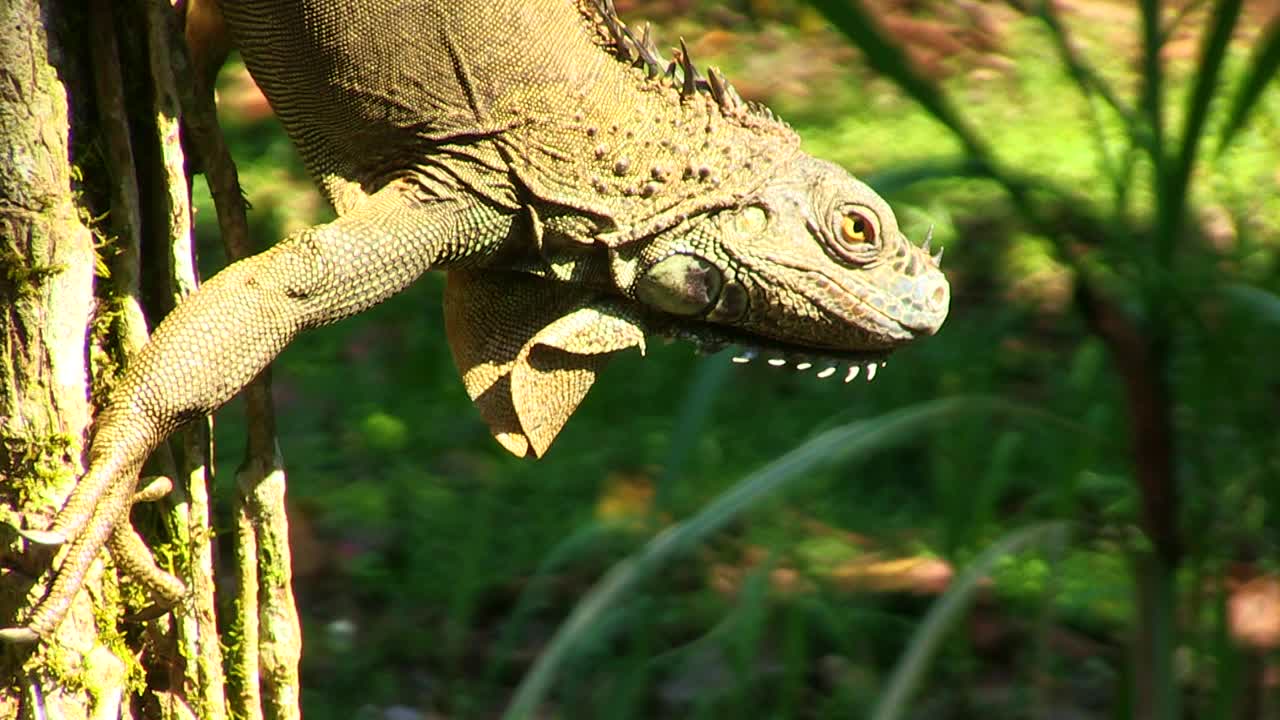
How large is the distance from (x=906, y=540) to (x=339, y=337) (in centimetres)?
202

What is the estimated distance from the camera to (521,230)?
86.5 inches

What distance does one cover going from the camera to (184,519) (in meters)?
2.17

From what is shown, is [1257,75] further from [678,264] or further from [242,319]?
[242,319]

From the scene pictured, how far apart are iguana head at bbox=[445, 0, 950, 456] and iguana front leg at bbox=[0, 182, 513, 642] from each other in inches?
5.7

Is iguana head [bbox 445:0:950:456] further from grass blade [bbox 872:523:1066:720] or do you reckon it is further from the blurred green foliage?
grass blade [bbox 872:523:1066:720]

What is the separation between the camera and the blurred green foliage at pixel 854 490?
2.64 meters

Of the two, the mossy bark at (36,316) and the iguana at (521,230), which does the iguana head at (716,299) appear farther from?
the mossy bark at (36,316)

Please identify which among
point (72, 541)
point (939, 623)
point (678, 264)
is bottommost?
point (939, 623)

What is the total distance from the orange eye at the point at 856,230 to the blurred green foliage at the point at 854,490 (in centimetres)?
20

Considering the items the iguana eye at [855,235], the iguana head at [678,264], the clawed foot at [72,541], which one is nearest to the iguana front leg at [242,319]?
the clawed foot at [72,541]

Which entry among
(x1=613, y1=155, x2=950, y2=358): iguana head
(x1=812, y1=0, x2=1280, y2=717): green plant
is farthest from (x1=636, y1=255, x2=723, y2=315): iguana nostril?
(x1=812, y1=0, x2=1280, y2=717): green plant

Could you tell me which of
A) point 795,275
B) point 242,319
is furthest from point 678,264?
point 242,319

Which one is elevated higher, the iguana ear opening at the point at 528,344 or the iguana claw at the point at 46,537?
the iguana ear opening at the point at 528,344

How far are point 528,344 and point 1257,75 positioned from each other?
1069 mm
